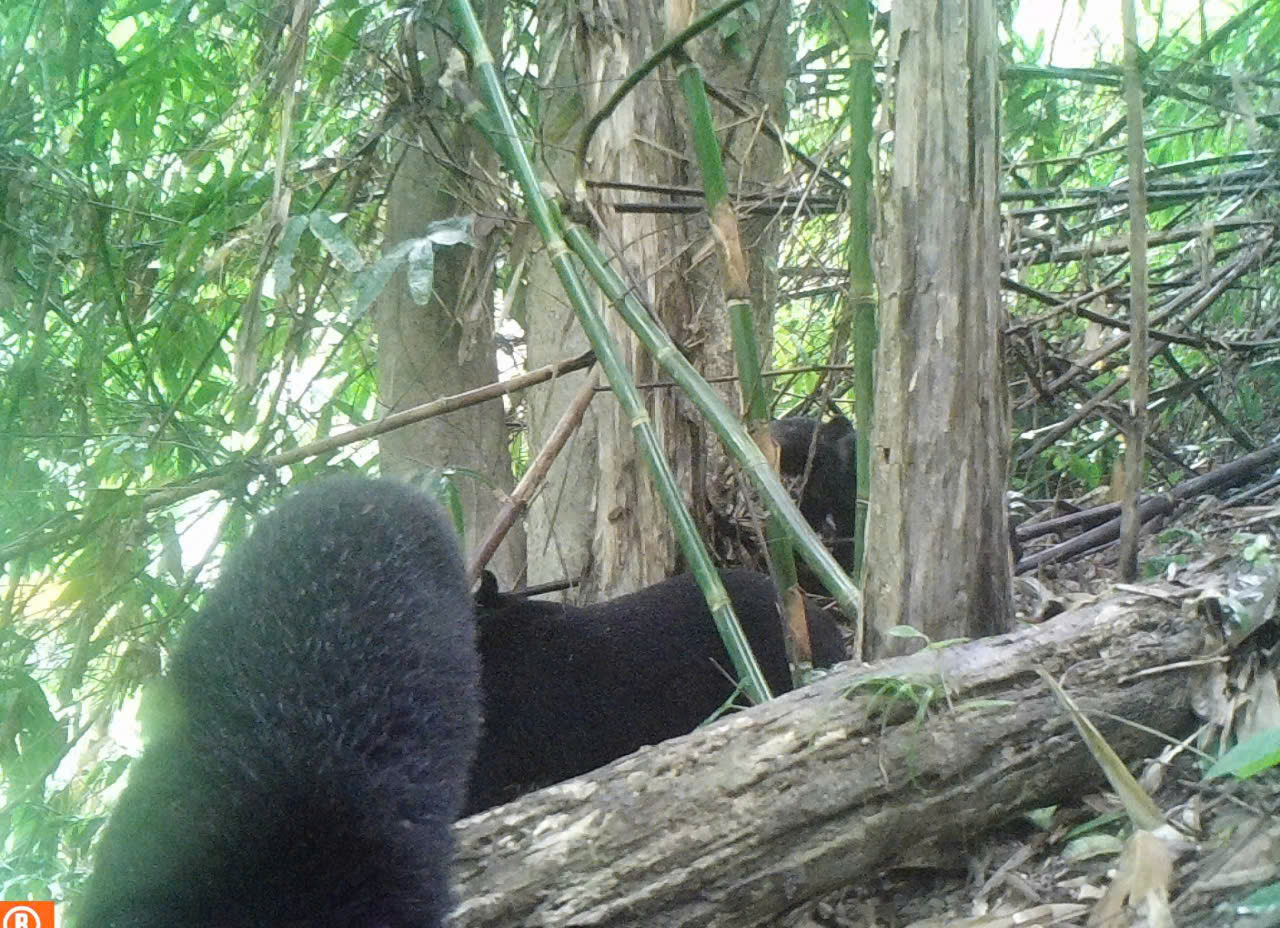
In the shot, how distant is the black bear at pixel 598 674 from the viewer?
1980 mm

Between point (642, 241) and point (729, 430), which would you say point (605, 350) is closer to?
point (729, 430)

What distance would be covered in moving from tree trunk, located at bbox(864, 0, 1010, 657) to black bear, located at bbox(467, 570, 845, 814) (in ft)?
2.04

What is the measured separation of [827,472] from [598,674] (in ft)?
2.92

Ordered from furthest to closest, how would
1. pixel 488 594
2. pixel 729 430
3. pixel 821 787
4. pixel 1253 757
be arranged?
1. pixel 488 594
2. pixel 729 430
3. pixel 821 787
4. pixel 1253 757

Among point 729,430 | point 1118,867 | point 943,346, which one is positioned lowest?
point 1118,867

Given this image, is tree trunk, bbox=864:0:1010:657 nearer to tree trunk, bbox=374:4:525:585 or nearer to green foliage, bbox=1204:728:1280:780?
green foliage, bbox=1204:728:1280:780

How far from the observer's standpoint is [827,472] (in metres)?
2.66

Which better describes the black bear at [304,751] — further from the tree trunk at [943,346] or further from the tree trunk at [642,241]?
the tree trunk at [642,241]

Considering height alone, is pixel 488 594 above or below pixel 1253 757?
below

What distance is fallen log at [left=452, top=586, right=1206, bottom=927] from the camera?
40.3 inches

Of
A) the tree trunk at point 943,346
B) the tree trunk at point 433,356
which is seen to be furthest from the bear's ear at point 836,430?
the tree trunk at point 943,346

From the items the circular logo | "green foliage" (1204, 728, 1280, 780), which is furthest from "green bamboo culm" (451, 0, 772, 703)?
the circular logo

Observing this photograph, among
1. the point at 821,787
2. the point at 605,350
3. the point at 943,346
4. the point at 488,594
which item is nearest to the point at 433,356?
the point at 488,594

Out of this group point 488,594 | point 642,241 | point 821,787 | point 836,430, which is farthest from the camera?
point 836,430
